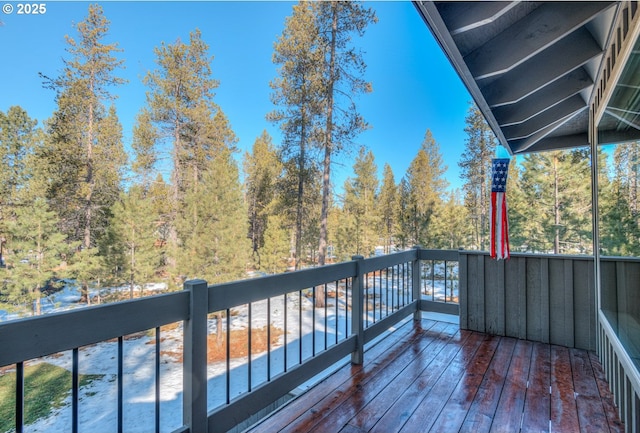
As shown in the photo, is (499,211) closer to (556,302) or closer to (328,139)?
(556,302)

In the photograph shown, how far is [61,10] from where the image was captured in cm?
1041

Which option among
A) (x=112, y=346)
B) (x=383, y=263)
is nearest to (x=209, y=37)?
(x=112, y=346)

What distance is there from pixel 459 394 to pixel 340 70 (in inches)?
378

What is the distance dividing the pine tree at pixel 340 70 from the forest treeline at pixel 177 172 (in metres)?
0.03

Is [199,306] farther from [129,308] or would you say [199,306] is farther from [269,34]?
[269,34]

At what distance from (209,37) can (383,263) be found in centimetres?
1481

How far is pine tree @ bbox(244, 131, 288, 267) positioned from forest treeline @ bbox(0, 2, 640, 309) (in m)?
2.97

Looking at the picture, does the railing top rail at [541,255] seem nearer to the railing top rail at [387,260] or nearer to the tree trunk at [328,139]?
the railing top rail at [387,260]

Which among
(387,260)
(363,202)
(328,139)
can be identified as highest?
(328,139)

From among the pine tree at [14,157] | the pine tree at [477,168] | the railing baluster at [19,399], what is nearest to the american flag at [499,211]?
the railing baluster at [19,399]

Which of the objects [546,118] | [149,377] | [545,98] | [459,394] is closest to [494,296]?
[459,394]

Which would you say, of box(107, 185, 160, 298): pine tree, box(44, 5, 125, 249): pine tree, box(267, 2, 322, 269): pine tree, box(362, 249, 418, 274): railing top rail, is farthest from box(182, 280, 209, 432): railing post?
box(44, 5, 125, 249): pine tree

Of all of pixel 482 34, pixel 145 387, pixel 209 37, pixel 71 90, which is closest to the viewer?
pixel 482 34

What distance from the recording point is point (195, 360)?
1486mm
